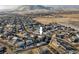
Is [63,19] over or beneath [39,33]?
over

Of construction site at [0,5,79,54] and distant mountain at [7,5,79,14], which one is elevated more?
distant mountain at [7,5,79,14]

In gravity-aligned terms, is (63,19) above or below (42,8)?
below

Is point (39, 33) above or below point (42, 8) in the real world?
below

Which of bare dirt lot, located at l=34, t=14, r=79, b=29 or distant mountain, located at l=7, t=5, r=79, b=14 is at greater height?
distant mountain, located at l=7, t=5, r=79, b=14

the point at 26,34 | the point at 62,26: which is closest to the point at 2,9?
the point at 26,34

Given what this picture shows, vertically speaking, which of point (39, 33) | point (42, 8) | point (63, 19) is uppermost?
point (42, 8)
